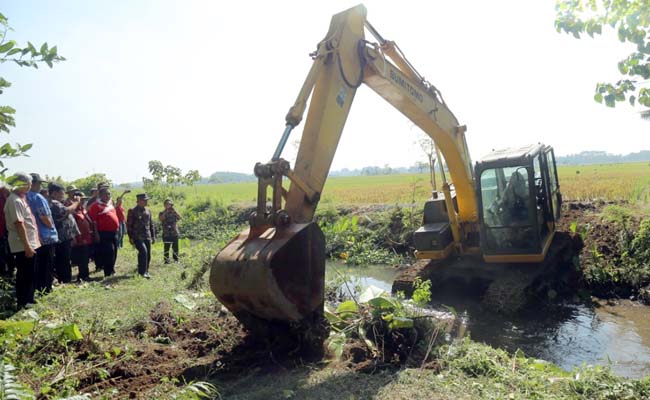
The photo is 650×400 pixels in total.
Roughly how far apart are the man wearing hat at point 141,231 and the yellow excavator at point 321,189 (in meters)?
4.17

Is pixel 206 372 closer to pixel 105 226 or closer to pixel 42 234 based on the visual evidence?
pixel 42 234

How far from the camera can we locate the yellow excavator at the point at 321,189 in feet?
13.7

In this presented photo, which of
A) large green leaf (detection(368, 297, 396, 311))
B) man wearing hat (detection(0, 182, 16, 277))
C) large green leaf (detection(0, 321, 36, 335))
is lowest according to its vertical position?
large green leaf (detection(368, 297, 396, 311))

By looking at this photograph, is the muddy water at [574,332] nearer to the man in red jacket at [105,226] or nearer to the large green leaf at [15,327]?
the large green leaf at [15,327]

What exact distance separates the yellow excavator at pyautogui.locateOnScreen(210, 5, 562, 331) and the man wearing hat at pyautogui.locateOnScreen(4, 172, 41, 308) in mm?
2879

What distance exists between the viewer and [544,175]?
27.3 feet

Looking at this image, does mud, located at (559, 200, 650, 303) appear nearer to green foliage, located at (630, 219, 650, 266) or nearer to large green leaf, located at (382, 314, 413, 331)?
green foliage, located at (630, 219, 650, 266)

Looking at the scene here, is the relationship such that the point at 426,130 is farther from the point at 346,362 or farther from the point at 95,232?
the point at 95,232

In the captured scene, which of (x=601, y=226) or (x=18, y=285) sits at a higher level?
(x=18, y=285)

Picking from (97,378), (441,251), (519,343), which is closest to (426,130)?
(441,251)

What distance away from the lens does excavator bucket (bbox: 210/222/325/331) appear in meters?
4.03

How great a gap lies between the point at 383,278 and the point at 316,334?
6237 millimetres

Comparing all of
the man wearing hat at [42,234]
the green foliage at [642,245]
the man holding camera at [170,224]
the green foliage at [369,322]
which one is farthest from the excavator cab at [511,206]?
the man wearing hat at [42,234]

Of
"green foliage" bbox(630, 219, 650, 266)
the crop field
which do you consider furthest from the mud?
the crop field
